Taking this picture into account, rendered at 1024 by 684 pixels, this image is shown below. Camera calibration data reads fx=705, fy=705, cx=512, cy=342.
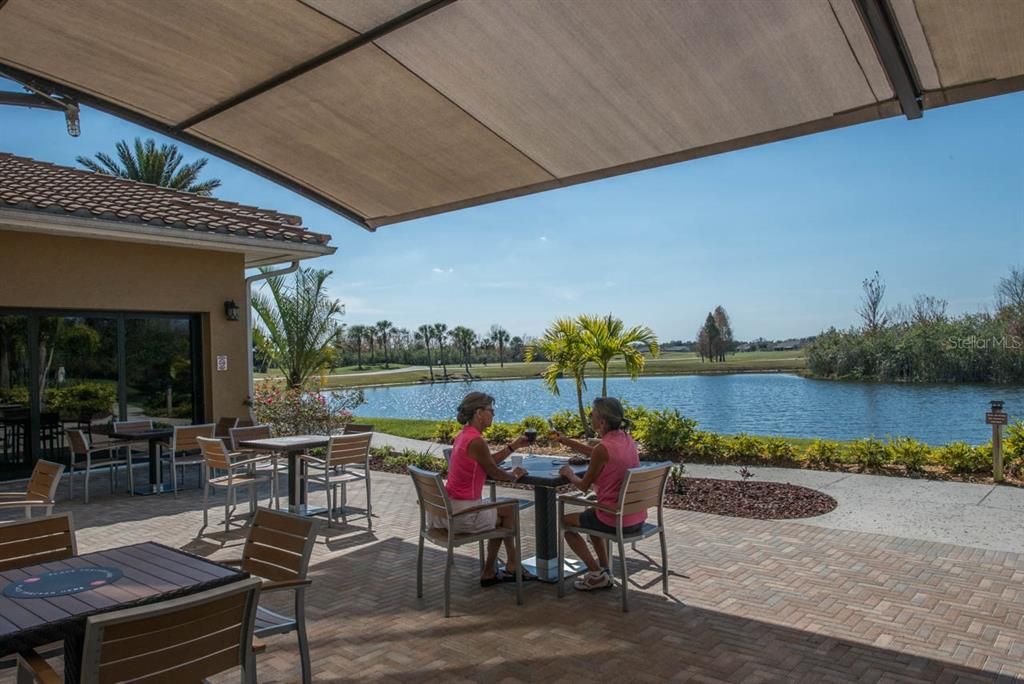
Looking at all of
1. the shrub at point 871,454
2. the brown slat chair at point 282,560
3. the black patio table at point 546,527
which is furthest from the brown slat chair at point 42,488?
the shrub at point 871,454

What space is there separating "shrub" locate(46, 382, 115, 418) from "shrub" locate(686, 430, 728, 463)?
886 centimetres

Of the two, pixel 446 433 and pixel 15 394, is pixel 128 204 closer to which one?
pixel 15 394

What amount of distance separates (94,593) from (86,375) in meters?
9.28

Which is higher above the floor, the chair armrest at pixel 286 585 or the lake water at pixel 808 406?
the chair armrest at pixel 286 585

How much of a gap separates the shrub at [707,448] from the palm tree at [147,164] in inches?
858

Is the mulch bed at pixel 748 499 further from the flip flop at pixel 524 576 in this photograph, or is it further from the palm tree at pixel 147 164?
the palm tree at pixel 147 164

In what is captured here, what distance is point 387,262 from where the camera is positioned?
46188mm

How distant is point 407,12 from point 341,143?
1.58m

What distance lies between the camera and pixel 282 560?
3.40 m

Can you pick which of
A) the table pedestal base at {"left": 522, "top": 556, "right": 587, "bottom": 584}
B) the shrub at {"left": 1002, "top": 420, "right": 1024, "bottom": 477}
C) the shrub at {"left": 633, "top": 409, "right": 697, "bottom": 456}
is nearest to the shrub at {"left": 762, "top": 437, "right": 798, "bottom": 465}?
the shrub at {"left": 633, "top": 409, "right": 697, "bottom": 456}

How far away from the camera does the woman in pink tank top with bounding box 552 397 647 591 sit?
4.66 metres

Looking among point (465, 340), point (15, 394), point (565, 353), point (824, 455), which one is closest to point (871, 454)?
point (824, 455)

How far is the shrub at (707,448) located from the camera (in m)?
10.0

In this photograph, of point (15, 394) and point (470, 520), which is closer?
point (470, 520)
